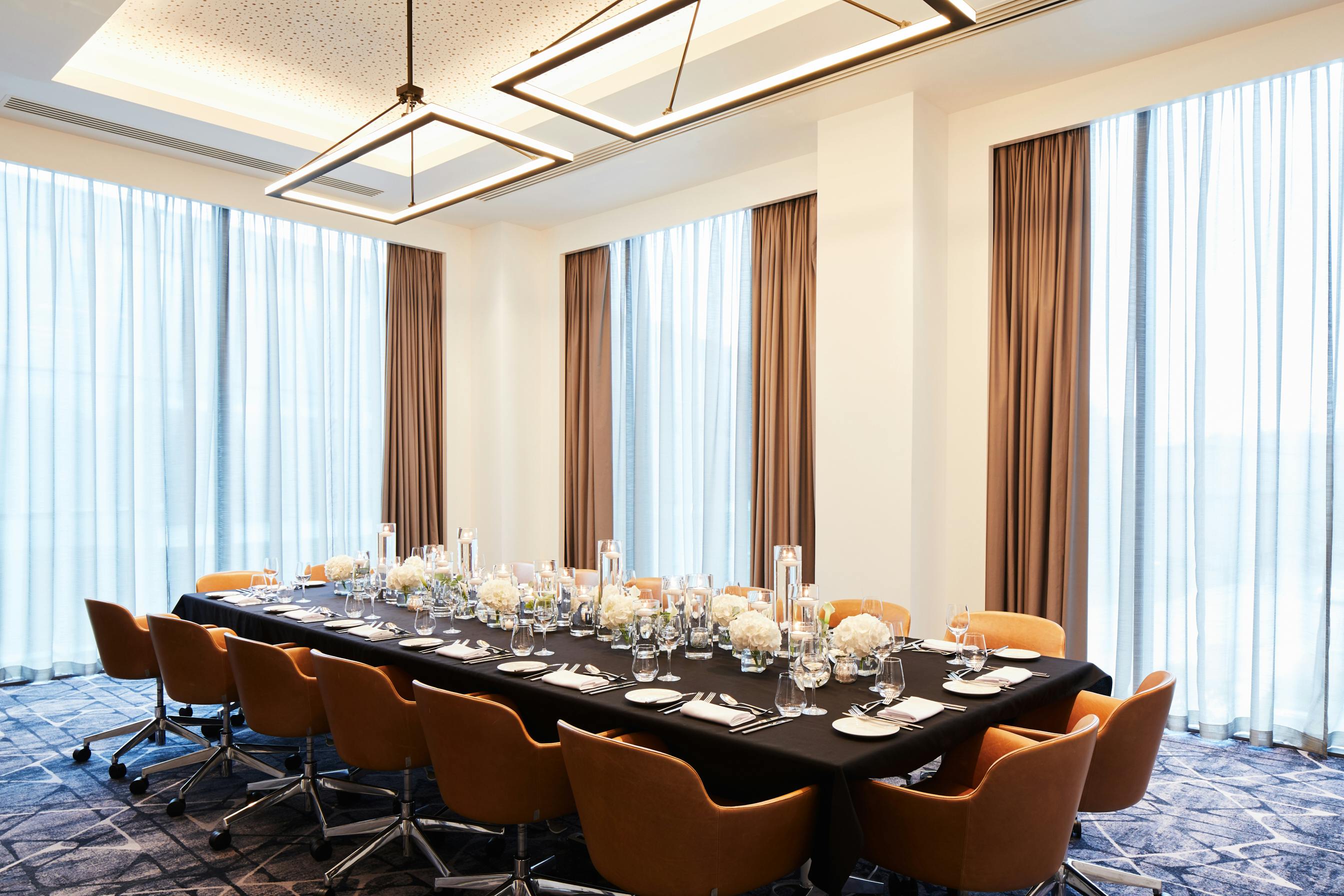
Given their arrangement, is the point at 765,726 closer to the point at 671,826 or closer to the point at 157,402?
the point at 671,826

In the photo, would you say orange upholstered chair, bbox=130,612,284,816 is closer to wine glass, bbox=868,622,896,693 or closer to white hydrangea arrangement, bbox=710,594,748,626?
white hydrangea arrangement, bbox=710,594,748,626

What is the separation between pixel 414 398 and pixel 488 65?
10.9 ft

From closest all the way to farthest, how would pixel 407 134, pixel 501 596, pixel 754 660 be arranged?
1. pixel 754 660
2. pixel 501 596
3. pixel 407 134

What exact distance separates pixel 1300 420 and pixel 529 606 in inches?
164

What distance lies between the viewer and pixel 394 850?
3.59 m

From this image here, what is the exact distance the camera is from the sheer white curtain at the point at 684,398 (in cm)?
706

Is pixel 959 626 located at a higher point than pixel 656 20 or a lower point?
lower

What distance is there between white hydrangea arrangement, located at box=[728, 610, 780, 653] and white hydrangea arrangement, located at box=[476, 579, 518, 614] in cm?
116

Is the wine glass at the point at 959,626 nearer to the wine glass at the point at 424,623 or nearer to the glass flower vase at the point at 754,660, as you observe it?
the glass flower vase at the point at 754,660

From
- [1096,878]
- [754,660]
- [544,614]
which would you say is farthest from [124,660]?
[1096,878]

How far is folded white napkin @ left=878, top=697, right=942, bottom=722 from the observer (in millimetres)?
2752

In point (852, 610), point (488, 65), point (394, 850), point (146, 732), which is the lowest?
point (394, 850)

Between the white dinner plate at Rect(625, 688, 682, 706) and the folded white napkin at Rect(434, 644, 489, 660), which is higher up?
the white dinner plate at Rect(625, 688, 682, 706)

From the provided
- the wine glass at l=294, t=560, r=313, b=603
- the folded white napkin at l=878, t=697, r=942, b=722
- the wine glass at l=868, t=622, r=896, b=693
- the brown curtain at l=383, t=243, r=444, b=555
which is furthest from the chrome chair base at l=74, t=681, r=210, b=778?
the folded white napkin at l=878, t=697, r=942, b=722
